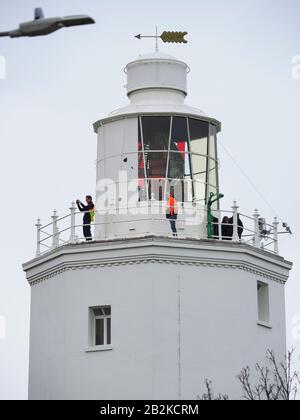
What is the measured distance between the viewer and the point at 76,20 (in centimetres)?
2044

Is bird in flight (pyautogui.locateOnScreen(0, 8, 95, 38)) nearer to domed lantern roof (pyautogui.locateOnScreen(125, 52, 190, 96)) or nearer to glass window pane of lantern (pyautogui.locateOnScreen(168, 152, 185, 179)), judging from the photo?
glass window pane of lantern (pyautogui.locateOnScreen(168, 152, 185, 179))

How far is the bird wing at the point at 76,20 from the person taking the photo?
20375mm

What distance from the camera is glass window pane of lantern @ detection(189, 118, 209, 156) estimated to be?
37.2 meters

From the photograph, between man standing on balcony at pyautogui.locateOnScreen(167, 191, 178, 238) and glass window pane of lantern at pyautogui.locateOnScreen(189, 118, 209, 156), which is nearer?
man standing on balcony at pyautogui.locateOnScreen(167, 191, 178, 238)

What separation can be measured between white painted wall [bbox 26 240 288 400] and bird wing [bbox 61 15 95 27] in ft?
48.2

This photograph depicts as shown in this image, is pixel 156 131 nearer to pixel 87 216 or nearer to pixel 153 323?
pixel 87 216

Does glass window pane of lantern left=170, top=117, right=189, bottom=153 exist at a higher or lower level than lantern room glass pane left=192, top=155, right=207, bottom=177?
higher

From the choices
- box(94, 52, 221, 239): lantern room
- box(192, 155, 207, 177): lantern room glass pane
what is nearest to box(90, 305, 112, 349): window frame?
box(94, 52, 221, 239): lantern room

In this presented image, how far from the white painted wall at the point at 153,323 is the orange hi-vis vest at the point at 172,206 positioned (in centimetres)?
125

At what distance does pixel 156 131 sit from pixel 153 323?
601 centimetres

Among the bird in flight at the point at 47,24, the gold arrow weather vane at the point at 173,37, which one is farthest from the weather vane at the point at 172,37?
the bird in flight at the point at 47,24

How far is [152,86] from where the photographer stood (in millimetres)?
37219

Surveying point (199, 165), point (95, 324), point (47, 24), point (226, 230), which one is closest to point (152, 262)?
point (95, 324)
